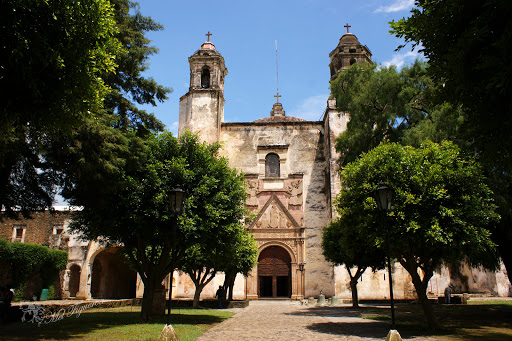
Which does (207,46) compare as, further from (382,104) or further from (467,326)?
(467,326)

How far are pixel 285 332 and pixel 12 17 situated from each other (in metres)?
9.68

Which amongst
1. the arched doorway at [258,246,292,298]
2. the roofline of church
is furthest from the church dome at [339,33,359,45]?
the arched doorway at [258,246,292,298]

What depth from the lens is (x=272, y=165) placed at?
31969 millimetres

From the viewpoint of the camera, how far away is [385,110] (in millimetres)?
18859

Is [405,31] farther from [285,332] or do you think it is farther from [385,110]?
[385,110]

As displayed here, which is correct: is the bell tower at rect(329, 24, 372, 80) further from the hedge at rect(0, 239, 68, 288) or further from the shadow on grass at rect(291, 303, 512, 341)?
the hedge at rect(0, 239, 68, 288)

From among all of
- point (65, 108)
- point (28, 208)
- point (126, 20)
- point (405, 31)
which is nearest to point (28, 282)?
point (28, 208)

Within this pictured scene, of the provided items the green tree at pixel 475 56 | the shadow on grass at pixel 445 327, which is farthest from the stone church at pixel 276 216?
the green tree at pixel 475 56

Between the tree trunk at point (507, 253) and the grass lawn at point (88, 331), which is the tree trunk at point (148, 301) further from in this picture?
the tree trunk at point (507, 253)

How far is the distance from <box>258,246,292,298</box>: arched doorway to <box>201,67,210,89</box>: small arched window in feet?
45.1

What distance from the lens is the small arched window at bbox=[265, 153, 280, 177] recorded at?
31828 millimetres

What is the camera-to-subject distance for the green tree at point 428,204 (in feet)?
37.0

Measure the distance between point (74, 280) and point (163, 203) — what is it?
69.5 feet

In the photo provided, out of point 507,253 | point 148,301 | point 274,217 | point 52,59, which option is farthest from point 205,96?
point 52,59
